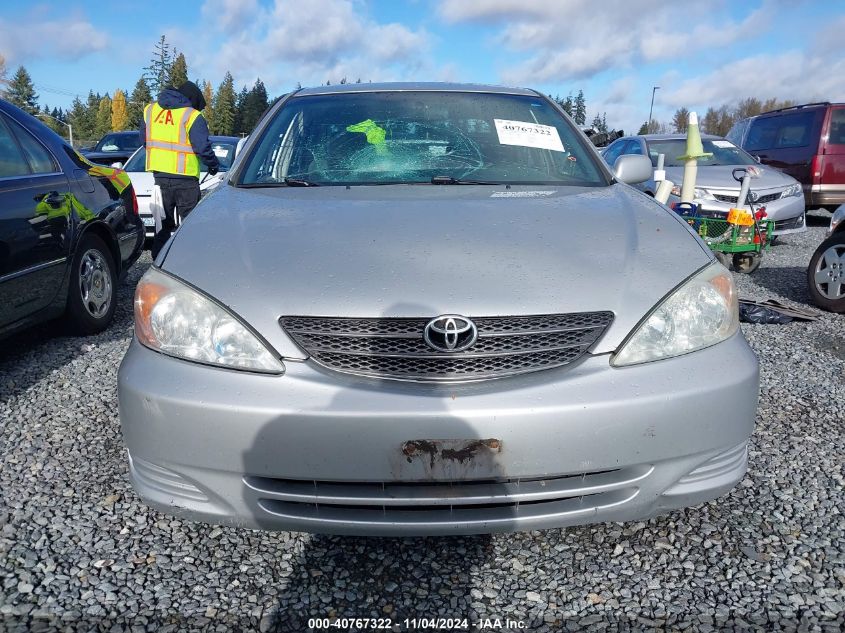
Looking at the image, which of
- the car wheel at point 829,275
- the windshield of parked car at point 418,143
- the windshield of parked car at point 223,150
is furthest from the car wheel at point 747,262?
the windshield of parked car at point 223,150

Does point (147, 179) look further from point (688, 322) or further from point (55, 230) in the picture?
point (688, 322)

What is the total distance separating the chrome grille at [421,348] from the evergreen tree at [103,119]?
107017mm

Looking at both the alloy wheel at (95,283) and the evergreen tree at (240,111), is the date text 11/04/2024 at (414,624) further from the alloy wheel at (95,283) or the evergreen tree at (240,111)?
the evergreen tree at (240,111)

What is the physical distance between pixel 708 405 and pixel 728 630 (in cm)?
62

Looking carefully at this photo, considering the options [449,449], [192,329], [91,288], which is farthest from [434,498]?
[91,288]

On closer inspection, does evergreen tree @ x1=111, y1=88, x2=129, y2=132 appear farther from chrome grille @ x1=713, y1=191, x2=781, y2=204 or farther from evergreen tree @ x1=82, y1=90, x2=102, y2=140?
chrome grille @ x1=713, y1=191, x2=781, y2=204

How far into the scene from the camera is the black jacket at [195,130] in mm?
6473

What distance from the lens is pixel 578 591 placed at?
1993mm

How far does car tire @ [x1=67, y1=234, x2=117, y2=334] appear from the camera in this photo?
4273 millimetres

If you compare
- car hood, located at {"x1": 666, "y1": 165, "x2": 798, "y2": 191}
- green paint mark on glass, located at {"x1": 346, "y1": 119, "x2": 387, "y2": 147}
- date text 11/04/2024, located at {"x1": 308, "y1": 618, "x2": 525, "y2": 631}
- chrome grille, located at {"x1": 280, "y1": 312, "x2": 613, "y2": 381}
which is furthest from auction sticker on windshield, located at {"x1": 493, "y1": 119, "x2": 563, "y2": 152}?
car hood, located at {"x1": 666, "y1": 165, "x2": 798, "y2": 191}

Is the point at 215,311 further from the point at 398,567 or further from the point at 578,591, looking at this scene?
the point at 578,591

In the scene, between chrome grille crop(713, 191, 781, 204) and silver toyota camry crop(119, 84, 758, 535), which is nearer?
silver toyota camry crop(119, 84, 758, 535)

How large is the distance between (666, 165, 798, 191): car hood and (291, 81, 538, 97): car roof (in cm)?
552

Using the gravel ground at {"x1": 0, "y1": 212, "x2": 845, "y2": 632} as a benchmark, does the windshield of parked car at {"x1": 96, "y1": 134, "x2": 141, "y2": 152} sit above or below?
above
